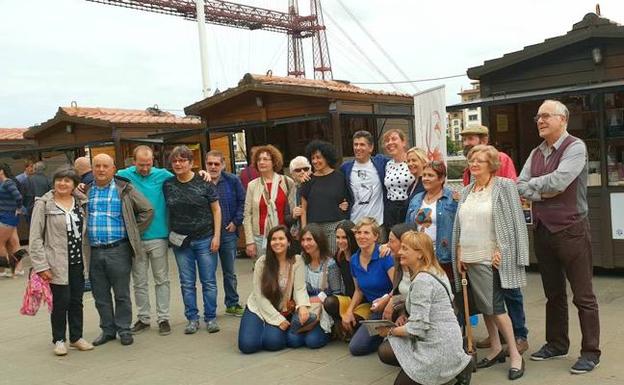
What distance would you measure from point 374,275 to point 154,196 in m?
2.27

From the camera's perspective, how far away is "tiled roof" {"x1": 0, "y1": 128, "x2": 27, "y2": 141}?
599 inches

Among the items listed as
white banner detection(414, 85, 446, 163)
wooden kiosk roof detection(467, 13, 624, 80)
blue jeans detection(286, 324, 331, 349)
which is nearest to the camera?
blue jeans detection(286, 324, 331, 349)

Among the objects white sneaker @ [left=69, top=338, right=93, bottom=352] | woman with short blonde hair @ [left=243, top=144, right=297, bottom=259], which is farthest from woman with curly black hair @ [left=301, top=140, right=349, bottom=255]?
white sneaker @ [left=69, top=338, right=93, bottom=352]

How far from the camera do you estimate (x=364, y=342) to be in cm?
484

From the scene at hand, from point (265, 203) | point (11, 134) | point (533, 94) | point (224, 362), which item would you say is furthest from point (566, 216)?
point (11, 134)

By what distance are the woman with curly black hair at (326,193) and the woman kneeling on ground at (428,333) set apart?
1.69 meters

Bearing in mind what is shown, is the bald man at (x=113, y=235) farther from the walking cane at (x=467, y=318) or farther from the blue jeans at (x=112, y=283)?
the walking cane at (x=467, y=318)

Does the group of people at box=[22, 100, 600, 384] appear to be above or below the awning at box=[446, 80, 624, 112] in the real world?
below

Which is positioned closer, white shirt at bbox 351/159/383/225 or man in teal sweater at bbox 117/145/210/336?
white shirt at bbox 351/159/383/225

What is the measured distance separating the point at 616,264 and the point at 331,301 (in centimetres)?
365

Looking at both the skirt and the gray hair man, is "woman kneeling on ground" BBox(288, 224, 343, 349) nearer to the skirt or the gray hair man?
the skirt

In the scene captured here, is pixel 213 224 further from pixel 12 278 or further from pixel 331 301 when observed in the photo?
pixel 12 278

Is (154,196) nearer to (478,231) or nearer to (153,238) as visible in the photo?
(153,238)

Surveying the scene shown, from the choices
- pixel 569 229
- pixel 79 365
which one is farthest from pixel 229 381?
pixel 569 229
